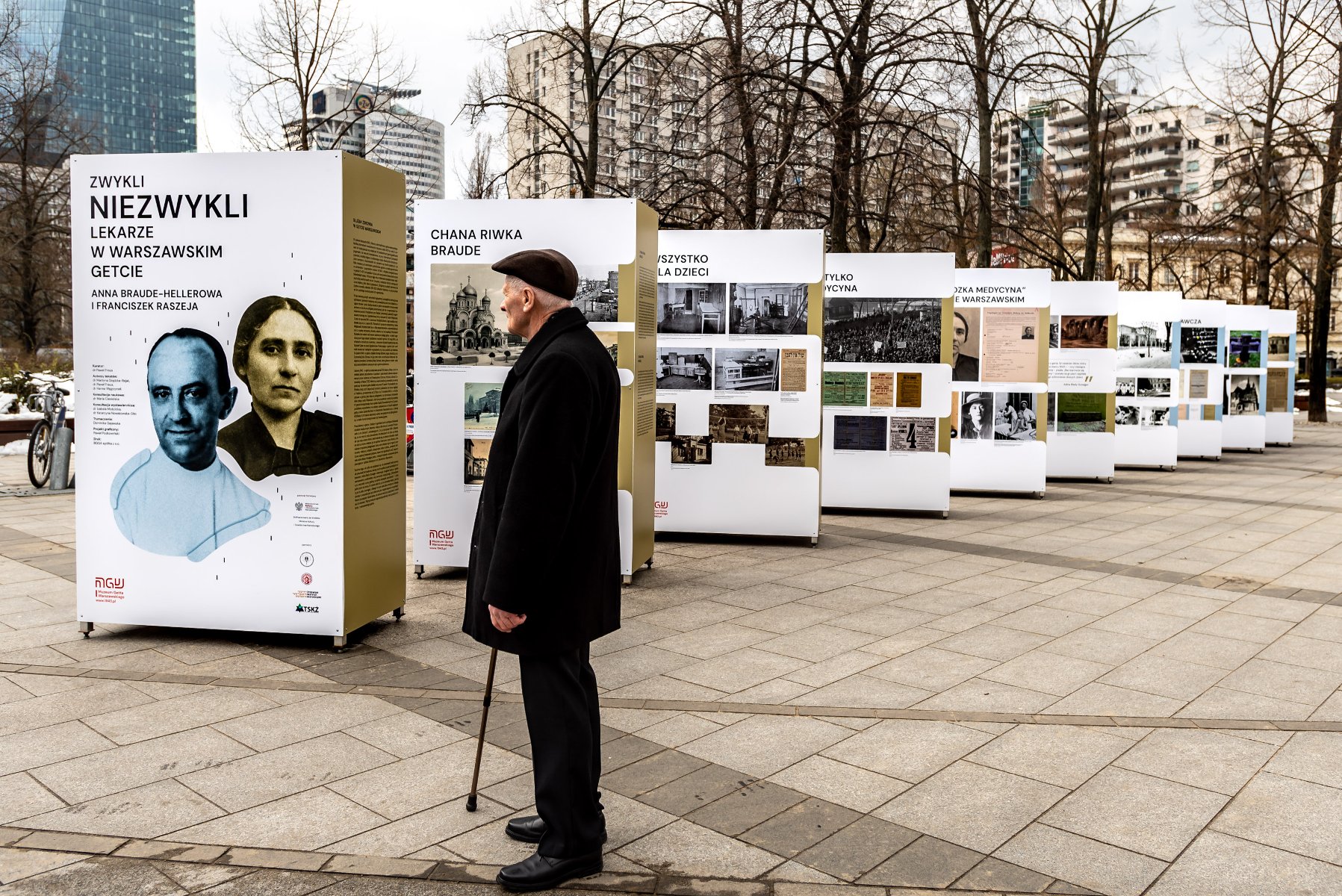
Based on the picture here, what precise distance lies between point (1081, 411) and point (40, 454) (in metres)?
14.3

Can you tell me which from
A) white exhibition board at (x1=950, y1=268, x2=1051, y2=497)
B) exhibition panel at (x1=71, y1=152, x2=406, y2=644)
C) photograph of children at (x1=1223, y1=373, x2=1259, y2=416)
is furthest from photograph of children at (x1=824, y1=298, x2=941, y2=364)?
photograph of children at (x1=1223, y1=373, x2=1259, y2=416)

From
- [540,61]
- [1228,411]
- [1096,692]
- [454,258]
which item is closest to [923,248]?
[1228,411]

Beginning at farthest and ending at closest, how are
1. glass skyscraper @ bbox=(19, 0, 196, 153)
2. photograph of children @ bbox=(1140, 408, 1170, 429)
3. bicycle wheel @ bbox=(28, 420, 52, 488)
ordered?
1. glass skyscraper @ bbox=(19, 0, 196, 153)
2. photograph of children @ bbox=(1140, 408, 1170, 429)
3. bicycle wheel @ bbox=(28, 420, 52, 488)

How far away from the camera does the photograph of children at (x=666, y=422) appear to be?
11641mm

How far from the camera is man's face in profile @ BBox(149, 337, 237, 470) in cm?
704

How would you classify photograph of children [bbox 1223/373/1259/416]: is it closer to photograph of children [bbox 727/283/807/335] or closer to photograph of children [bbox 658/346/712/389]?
photograph of children [bbox 727/283/807/335]

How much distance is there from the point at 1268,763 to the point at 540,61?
64.3 ft

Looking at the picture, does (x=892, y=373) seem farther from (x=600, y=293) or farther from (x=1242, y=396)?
(x=1242, y=396)

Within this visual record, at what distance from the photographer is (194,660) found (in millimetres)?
6777

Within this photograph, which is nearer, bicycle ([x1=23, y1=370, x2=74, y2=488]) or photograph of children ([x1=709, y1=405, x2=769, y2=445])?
photograph of children ([x1=709, y1=405, x2=769, y2=445])

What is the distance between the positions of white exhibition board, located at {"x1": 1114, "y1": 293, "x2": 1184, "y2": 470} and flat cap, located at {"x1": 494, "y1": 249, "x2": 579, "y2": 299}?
1756 centimetres

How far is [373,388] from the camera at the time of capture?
7.33 metres

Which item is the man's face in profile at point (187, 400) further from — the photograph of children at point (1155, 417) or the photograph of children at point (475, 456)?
the photograph of children at point (1155, 417)

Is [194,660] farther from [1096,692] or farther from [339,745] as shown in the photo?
[1096,692]
